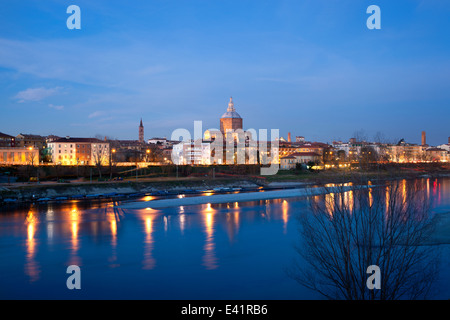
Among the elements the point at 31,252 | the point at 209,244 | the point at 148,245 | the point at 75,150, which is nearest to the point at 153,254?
the point at 148,245

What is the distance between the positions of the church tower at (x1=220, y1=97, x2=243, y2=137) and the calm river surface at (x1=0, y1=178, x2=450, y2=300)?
40.4m

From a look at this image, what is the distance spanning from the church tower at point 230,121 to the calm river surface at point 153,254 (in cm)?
4042

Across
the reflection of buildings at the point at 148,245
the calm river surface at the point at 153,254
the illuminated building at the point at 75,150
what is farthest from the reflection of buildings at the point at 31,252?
the illuminated building at the point at 75,150

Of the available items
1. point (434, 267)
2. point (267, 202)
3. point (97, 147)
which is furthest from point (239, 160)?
point (434, 267)

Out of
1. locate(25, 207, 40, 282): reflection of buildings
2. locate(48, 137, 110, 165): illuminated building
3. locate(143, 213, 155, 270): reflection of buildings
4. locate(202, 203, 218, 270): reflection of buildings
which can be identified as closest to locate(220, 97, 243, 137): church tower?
locate(48, 137, 110, 165): illuminated building

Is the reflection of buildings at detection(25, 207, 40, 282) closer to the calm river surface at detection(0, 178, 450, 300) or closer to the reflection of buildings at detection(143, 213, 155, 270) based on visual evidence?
the calm river surface at detection(0, 178, 450, 300)

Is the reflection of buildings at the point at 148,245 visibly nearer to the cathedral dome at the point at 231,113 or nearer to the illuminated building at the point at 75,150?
the illuminated building at the point at 75,150

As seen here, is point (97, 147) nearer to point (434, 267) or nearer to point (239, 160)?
point (239, 160)

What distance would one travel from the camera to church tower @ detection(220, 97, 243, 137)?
180 feet

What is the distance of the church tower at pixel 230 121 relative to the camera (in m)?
55.0
